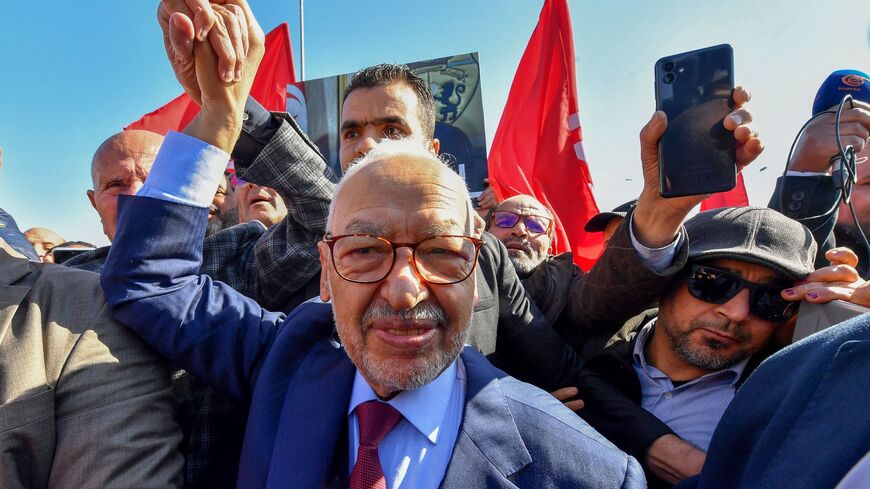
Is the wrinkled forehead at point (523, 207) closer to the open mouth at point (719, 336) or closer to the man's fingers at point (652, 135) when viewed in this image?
the open mouth at point (719, 336)

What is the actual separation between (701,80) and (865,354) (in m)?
1.17

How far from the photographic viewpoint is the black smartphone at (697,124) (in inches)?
67.9

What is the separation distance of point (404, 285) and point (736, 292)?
1.38 m

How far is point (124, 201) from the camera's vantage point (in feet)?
5.30

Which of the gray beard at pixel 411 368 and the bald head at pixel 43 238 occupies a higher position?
the gray beard at pixel 411 368

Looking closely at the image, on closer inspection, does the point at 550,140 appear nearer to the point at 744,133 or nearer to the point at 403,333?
the point at 744,133

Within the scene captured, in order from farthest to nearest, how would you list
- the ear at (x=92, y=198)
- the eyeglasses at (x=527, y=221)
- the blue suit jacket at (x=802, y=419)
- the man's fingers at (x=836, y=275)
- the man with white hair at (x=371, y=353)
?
the eyeglasses at (x=527, y=221) < the ear at (x=92, y=198) < the man's fingers at (x=836, y=275) < the man with white hair at (x=371, y=353) < the blue suit jacket at (x=802, y=419)

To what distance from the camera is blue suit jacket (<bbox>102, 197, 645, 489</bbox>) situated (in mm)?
1396

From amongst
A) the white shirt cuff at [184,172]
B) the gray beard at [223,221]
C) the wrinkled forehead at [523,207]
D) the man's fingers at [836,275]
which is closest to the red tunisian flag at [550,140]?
the wrinkled forehead at [523,207]

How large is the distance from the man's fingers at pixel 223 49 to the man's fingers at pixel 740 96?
1.54m

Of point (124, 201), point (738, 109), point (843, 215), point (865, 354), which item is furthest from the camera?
point (843, 215)

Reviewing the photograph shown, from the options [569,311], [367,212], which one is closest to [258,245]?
[367,212]

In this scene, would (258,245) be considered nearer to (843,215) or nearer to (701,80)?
(701,80)

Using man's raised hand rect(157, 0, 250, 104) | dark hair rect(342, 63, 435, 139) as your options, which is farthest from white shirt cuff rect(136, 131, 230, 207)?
dark hair rect(342, 63, 435, 139)
